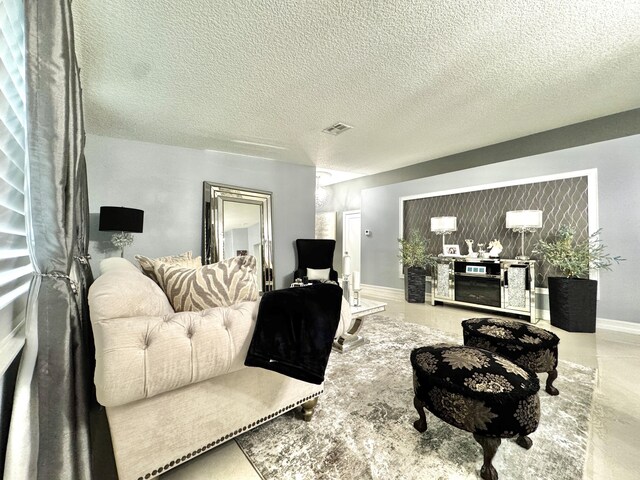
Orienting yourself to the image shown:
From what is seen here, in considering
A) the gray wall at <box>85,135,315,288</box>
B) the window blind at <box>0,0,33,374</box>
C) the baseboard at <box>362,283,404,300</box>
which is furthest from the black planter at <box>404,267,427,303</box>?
the window blind at <box>0,0,33,374</box>

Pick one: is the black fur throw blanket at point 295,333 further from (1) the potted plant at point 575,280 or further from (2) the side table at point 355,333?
(1) the potted plant at point 575,280

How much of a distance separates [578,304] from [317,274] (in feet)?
11.3

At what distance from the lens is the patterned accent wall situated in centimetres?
353

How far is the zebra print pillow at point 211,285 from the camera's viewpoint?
131 centimetres

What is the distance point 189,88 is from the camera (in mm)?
2592

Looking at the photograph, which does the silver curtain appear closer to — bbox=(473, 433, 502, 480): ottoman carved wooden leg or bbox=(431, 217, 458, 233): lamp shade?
bbox=(473, 433, 502, 480): ottoman carved wooden leg

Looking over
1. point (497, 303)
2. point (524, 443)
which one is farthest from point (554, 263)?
point (524, 443)

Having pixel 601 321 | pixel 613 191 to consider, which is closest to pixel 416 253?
pixel 601 321

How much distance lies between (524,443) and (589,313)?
2774mm

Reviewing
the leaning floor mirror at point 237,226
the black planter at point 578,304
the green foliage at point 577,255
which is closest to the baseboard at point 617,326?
the black planter at point 578,304

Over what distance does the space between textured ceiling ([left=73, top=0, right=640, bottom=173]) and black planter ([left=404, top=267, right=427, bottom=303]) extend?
2.34 m

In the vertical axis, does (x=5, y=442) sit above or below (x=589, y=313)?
above

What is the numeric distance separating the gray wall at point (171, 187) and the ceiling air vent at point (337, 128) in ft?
4.99

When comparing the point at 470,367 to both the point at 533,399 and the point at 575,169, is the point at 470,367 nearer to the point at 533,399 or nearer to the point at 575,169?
the point at 533,399
